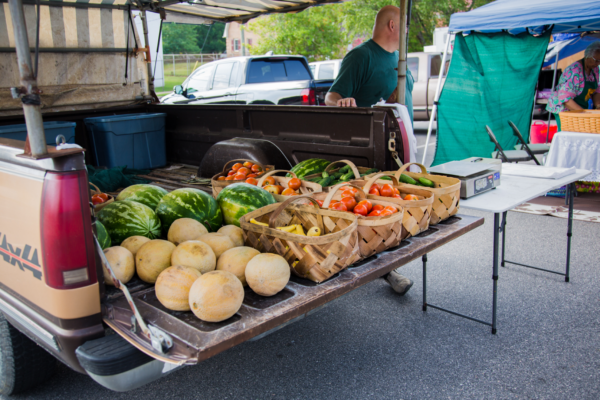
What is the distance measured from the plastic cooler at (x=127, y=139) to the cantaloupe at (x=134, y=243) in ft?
10.0

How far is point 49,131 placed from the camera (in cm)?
459

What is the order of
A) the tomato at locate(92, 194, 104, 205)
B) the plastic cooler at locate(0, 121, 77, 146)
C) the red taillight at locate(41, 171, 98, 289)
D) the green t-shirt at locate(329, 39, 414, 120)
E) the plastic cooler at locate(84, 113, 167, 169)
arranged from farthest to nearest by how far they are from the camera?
the plastic cooler at locate(84, 113, 167, 169), the green t-shirt at locate(329, 39, 414, 120), the plastic cooler at locate(0, 121, 77, 146), the tomato at locate(92, 194, 104, 205), the red taillight at locate(41, 171, 98, 289)

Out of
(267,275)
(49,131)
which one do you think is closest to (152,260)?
(267,275)

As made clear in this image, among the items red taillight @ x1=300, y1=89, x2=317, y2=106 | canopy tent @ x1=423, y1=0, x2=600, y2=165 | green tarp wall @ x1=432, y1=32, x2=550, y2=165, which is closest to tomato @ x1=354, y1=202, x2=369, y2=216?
canopy tent @ x1=423, y1=0, x2=600, y2=165

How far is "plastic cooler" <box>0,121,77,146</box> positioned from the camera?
14.1 feet

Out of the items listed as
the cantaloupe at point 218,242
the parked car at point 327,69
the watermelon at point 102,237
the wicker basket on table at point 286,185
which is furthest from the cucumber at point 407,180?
the parked car at point 327,69

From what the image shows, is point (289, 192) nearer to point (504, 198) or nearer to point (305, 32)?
point (504, 198)

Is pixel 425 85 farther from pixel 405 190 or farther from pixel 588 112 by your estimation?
pixel 405 190

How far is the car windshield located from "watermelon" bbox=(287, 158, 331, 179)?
7.10m

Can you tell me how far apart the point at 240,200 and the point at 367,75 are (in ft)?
8.86

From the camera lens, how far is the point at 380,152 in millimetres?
3402

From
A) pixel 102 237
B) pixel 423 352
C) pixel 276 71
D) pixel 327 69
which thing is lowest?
pixel 423 352

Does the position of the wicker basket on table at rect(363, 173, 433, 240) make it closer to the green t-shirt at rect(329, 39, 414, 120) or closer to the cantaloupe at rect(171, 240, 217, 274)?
the cantaloupe at rect(171, 240, 217, 274)

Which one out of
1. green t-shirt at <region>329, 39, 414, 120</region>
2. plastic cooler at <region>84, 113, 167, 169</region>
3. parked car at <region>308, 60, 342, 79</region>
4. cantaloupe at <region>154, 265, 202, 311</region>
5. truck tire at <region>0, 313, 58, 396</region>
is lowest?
truck tire at <region>0, 313, 58, 396</region>
